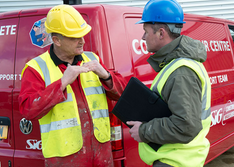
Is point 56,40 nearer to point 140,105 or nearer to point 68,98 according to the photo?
point 68,98

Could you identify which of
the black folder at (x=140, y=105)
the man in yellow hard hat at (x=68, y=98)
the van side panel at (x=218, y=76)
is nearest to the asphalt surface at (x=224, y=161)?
the van side panel at (x=218, y=76)

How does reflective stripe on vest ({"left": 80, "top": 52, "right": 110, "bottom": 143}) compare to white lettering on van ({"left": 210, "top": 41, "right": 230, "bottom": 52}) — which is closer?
reflective stripe on vest ({"left": 80, "top": 52, "right": 110, "bottom": 143})

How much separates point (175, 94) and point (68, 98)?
33.3 inches

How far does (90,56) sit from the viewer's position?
228cm

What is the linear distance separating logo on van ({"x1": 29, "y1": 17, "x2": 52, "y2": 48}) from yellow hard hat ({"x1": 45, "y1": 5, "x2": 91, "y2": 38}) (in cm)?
43

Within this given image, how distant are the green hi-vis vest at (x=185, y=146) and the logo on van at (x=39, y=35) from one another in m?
1.21

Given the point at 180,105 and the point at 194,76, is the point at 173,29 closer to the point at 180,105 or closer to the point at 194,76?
the point at 194,76

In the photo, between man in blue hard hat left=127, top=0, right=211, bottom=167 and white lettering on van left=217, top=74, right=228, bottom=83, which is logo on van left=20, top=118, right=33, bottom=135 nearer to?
man in blue hard hat left=127, top=0, right=211, bottom=167

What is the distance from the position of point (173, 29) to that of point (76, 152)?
1133mm

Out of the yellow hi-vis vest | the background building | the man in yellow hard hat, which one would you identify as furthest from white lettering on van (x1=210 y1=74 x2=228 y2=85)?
the background building

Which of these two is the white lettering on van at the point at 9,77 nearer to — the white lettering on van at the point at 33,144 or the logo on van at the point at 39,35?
the logo on van at the point at 39,35

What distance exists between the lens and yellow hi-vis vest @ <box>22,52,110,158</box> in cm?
199

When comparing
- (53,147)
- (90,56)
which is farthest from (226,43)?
(53,147)

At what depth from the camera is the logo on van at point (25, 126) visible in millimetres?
2459
